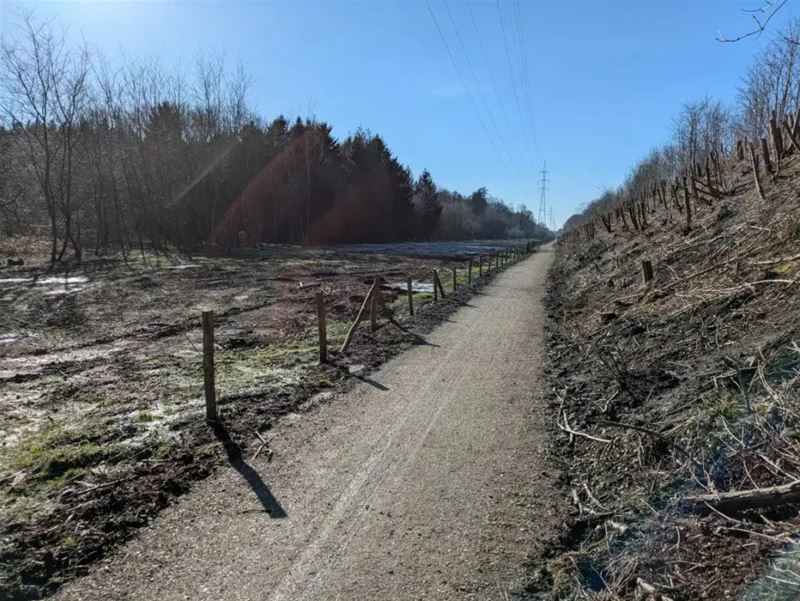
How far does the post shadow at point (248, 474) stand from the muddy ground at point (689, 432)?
2077 millimetres

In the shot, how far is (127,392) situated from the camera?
749 cm

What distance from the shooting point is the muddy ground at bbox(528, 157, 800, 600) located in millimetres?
2971

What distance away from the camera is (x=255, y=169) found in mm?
53156

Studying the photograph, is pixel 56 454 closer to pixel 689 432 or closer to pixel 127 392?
pixel 127 392

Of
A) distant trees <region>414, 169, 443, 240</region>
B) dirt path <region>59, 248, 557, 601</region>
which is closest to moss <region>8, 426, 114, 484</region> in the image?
dirt path <region>59, 248, 557, 601</region>

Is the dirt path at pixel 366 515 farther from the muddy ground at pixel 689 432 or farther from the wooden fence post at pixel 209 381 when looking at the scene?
the wooden fence post at pixel 209 381

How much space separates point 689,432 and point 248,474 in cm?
382

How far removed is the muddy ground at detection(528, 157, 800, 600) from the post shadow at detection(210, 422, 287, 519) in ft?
6.81

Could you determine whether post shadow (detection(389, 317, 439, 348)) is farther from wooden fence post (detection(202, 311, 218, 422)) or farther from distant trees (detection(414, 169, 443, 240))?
distant trees (detection(414, 169, 443, 240))

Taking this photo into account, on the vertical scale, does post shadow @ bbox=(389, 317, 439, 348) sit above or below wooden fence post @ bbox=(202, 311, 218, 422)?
below

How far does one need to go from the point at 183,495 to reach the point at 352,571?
1.81 metres

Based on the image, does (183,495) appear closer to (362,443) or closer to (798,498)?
(362,443)

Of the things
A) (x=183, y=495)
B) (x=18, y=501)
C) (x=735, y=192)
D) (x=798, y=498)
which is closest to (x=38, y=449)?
(x=18, y=501)

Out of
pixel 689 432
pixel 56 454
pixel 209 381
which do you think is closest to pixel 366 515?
pixel 689 432
